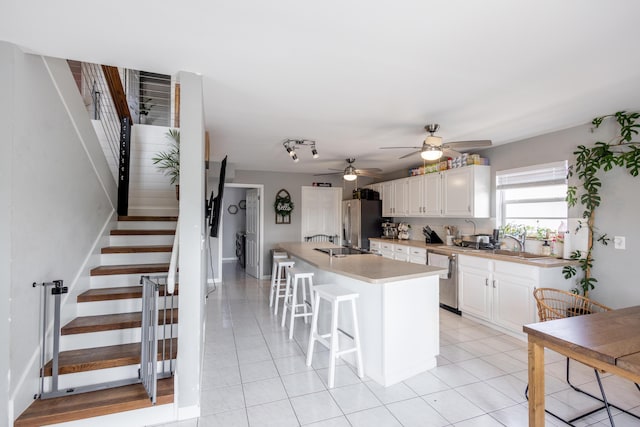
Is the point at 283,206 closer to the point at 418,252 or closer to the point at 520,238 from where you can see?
the point at 418,252

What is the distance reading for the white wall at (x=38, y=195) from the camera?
1814mm

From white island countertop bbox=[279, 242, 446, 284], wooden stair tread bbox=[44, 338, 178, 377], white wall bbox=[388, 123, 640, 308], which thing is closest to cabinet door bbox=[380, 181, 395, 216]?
white island countertop bbox=[279, 242, 446, 284]

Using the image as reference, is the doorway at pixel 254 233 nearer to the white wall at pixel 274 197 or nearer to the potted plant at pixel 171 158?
the white wall at pixel 274 197

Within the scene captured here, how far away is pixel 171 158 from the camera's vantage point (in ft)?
14.2

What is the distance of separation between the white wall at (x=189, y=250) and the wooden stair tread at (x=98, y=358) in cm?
22

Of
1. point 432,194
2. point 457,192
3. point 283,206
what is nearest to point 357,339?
point 457,192

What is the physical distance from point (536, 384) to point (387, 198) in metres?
4.84

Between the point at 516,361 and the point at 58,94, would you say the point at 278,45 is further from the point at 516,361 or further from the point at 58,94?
the point at 516,361

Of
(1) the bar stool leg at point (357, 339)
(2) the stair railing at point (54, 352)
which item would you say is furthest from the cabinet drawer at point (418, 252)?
(2) the stair railing at point (54, 352)

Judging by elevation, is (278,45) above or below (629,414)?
above

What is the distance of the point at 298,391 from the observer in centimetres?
244

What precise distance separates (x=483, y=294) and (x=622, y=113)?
92.8 inches

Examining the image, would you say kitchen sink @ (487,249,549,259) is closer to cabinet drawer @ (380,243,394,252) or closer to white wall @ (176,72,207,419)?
cabinet drawer @ (380,243,394,252)

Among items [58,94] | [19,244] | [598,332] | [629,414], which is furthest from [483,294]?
[58,94]
